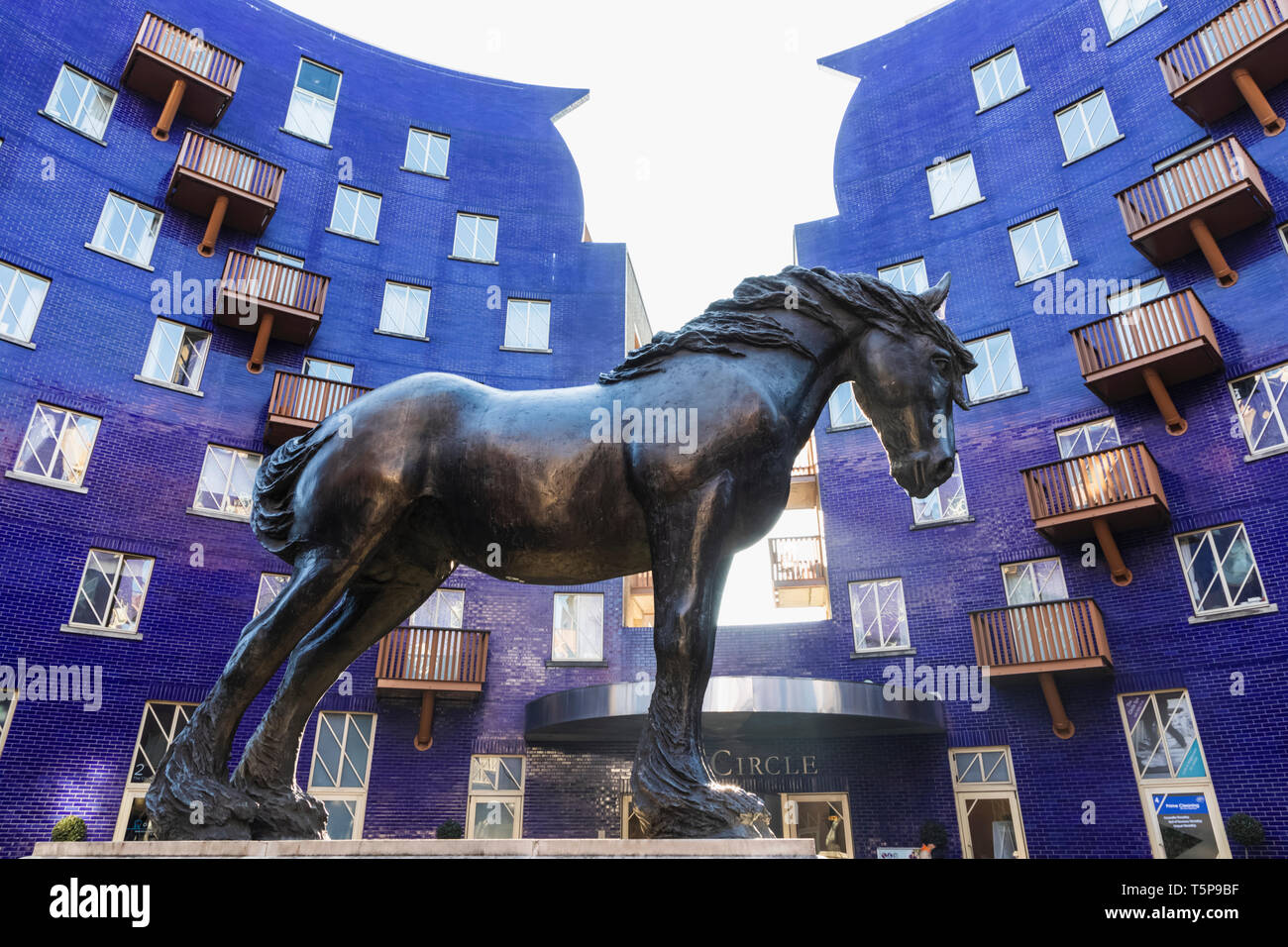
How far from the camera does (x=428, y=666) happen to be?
19.1 m

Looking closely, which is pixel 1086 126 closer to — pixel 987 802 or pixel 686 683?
pixel 987 802

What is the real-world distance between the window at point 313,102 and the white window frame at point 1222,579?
85.9 feet

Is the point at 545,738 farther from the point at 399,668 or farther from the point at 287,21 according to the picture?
the point at 287,21

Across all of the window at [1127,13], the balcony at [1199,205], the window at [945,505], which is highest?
the window at [1127,13]

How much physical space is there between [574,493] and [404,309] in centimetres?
2204

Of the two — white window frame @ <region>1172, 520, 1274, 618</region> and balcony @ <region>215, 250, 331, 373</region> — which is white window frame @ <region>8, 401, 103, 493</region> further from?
white window frame @ <region>1172, 520, 1274, 618</region>

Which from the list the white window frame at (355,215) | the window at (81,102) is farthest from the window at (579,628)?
the window at (81,102)

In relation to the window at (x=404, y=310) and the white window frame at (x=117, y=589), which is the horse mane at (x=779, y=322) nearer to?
the white window frame at (x=117, y=589)

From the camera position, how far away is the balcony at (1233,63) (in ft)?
57.0

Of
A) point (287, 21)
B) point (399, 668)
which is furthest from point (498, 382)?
point (287, 21)

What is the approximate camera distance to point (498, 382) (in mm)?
24000

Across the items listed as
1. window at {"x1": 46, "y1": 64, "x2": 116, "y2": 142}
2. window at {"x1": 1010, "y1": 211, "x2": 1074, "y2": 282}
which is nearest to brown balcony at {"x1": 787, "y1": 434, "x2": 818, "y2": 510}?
window at {"x1": 1010, "y1": 211, "x2": 1074, "y2": 282}

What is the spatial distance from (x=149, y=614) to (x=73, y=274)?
8.52 meters

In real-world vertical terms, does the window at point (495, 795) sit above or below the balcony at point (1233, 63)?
below
